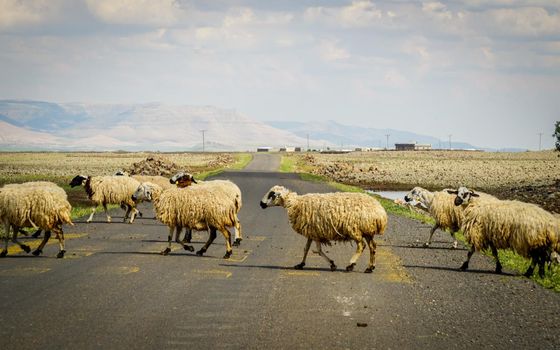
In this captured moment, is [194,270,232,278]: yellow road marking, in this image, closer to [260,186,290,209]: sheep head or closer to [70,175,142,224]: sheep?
[260,186,290,209]: sheep head

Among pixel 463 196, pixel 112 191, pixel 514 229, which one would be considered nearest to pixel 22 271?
pixel 514 229

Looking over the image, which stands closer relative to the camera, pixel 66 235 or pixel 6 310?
pixel 6 310

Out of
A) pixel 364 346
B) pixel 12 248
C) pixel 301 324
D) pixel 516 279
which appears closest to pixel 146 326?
pixel 301 324

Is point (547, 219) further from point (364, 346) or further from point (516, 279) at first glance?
point (364, 346)

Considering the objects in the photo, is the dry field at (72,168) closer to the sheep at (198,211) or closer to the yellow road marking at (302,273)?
the sheep at (198,211)

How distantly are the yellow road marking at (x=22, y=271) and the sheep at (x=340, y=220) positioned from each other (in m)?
6.02

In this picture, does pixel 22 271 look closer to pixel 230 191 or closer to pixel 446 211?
pixel 230 191

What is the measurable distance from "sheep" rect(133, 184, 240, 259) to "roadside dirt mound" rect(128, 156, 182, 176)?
50.4 m

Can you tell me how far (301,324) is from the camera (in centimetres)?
1120

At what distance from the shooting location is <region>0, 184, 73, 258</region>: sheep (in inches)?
709

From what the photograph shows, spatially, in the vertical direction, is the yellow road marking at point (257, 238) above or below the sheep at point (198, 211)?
below

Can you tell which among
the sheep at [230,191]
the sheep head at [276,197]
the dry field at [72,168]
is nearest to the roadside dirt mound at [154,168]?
the dry field at [72,168]

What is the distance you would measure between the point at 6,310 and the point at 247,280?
509 cm

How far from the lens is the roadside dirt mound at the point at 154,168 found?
69.4 m
